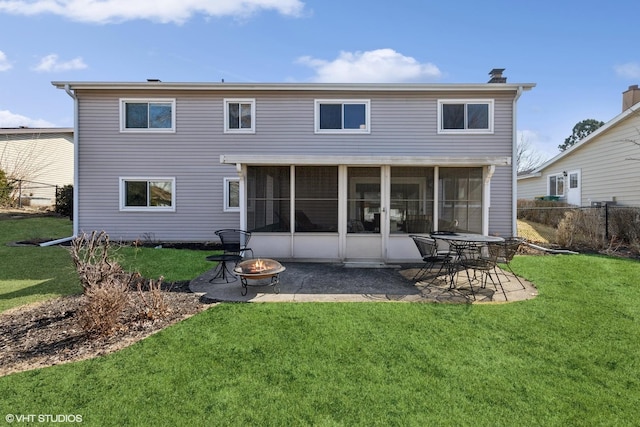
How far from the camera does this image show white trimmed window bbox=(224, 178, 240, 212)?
34.8 feet


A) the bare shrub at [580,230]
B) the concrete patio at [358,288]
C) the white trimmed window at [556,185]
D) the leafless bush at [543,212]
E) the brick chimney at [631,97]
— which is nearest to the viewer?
the concrete patio at [358,288]

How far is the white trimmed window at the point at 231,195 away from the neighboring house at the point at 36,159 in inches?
536

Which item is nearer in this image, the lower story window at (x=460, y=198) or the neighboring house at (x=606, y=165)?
the lower story window at (x=460, y=198)

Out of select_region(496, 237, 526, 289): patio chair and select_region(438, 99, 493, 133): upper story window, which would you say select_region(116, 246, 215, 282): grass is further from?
select_region(438, 99, 493, 133): upper story window

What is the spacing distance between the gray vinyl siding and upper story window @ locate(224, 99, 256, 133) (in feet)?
0.54

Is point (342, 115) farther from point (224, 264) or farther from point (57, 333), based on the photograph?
point (57, 333)

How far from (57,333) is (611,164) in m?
18.1

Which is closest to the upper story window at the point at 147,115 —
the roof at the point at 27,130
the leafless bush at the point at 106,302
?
the leafless bush at the point at 106,302

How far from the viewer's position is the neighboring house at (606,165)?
38.7 feet

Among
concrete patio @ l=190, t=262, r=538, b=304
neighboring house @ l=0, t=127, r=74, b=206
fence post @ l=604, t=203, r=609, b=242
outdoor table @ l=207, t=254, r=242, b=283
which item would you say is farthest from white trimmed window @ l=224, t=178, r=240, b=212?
neighboring house @ l=0, t=127, r=74, b=206

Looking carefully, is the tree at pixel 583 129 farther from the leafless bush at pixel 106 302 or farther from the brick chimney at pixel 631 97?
the leafless bush at pixel 106 302

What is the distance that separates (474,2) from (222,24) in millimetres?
8531

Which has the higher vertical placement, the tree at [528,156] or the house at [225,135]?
the tree at [528,156]

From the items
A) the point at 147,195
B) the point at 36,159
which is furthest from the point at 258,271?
the point at 36,159
